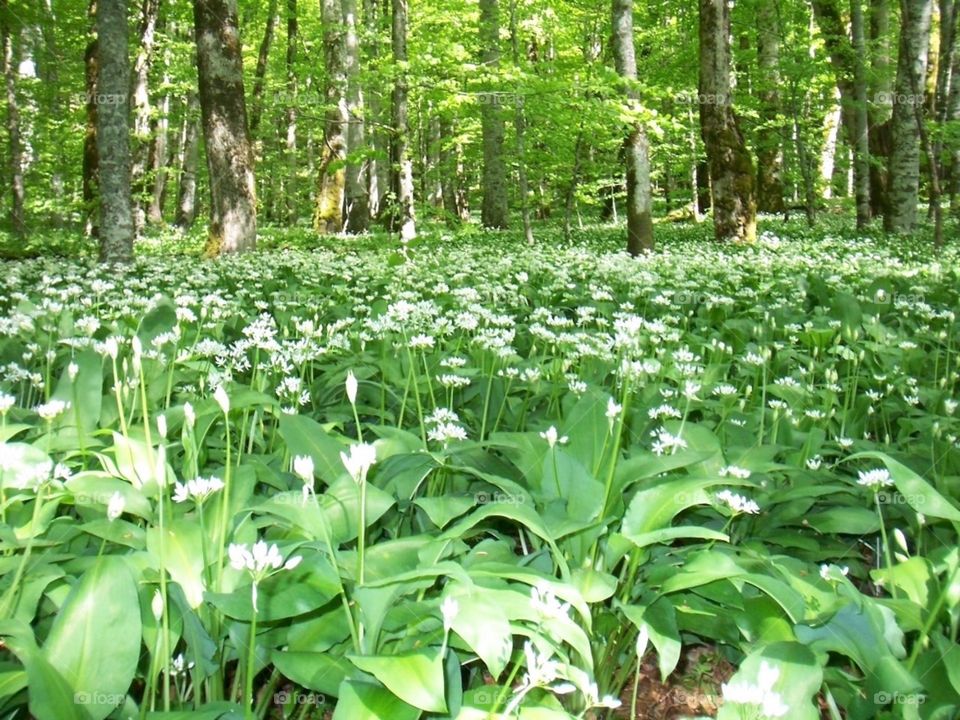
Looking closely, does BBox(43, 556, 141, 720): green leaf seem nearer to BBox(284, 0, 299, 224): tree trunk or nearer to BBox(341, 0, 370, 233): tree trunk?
BBox(284, 0, 299, 224): tree trunk

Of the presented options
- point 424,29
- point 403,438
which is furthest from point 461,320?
point 424,29

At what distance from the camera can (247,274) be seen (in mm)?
7445

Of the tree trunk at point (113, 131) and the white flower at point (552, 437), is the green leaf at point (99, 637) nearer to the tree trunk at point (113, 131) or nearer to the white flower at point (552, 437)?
the white flower at point (552, 437)

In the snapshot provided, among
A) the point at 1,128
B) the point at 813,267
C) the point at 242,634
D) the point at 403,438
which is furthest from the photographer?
the point at 1,128

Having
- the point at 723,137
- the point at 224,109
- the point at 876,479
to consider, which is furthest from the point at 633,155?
the point at 876,479

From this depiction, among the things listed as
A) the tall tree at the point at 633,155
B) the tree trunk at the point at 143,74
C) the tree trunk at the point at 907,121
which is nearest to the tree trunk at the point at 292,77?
the tree trunk at the point at 143,74

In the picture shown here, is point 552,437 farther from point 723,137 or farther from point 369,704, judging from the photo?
point 723,137

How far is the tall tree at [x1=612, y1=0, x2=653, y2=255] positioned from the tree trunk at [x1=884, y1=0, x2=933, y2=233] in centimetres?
413

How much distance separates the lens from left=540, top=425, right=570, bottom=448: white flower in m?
2.01

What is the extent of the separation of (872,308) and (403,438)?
4456mm

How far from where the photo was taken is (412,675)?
131 cm

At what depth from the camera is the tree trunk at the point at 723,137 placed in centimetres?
1180

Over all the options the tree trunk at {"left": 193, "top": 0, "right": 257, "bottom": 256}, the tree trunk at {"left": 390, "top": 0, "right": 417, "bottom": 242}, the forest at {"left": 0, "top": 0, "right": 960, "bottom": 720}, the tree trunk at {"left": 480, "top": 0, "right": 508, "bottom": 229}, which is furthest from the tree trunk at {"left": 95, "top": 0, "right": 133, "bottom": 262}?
the tree trunk at {"left": 480, "top": 0, "right": 508, "bottom": 229}

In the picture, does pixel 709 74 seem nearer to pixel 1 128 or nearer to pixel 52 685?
pixel 52 685
